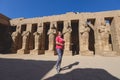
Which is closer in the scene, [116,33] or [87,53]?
[87,53]

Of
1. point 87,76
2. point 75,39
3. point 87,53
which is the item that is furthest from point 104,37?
point 87,76

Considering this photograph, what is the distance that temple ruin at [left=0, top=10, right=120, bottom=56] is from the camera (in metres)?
13.5

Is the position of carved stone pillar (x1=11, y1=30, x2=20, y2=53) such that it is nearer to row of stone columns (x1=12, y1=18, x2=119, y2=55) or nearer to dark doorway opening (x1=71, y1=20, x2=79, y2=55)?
row of stone columns (x1=12, y1=18, x2=119, y2=55)

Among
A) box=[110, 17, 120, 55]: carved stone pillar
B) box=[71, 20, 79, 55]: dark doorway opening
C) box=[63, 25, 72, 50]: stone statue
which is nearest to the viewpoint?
box=[110, 17, 120, 55]: carved stone pillar

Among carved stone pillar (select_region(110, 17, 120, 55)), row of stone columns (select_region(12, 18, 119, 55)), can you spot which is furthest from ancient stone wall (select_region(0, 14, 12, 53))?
carved stone pillar (select_region(110, 17, 120, 55))

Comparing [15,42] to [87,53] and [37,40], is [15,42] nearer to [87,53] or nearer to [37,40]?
[37,40]

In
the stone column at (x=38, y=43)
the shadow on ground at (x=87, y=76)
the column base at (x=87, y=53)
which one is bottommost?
the shadow on ground at (x=87, y=76)

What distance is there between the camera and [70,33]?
14773 millimetres

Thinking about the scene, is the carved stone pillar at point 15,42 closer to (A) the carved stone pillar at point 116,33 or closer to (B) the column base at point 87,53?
(B) the column base at point 87,53

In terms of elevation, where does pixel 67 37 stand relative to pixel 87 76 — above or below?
above

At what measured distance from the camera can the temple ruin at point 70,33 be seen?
530 inches

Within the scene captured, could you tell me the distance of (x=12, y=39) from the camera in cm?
1681

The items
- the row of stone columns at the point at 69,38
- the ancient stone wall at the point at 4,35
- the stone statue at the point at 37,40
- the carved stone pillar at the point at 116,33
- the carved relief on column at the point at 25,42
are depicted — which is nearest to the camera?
the row of stone columns at the point at 69,38

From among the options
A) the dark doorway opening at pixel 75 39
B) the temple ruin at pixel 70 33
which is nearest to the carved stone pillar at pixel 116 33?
the temple ruin at pixel 70 33
